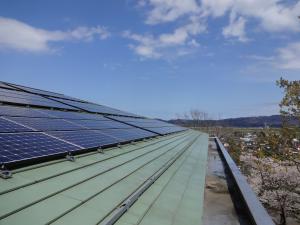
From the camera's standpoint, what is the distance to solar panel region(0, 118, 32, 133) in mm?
6819

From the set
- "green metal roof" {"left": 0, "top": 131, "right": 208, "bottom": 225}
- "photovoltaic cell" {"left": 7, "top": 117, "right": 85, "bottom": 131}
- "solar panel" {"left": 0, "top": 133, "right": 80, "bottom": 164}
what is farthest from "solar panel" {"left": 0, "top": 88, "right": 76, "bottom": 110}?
"green metal roof" {"left": 0, "top": 131, "right": 208, "bottom": 225}

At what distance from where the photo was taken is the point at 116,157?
29.0ft

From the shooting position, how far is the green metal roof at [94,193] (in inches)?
160

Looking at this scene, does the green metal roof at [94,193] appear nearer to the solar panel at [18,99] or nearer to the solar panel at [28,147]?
the solar panel at [28,147]

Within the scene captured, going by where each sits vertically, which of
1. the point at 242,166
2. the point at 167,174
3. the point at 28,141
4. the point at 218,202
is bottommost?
the point at 242,166

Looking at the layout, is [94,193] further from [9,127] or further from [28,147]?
[9,127]

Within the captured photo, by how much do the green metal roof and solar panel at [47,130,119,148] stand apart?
460 mm

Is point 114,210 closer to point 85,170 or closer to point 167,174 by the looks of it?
point 85,170

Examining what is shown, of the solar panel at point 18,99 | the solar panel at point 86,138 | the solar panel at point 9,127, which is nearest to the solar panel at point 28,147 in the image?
the solar panel at point 9,127

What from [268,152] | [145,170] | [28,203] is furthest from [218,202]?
[268,152]

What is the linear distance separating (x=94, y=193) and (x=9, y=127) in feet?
9.26

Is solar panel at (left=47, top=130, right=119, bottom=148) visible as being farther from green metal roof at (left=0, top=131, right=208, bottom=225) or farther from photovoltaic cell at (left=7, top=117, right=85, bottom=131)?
green metal roof at (left=0, top=131, right=208, bottom=225)

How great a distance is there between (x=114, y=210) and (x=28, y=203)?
128cm

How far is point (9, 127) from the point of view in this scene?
7.12 m
